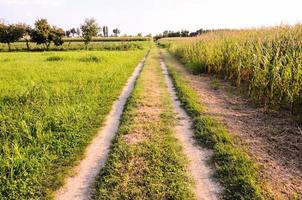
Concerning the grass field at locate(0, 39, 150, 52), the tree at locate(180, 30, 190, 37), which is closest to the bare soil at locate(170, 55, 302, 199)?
the grass field at locate(0, 39, 150, 52)

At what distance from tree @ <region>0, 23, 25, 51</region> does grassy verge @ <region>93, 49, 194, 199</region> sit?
56.2m

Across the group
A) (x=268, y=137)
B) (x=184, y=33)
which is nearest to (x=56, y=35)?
(x=184, y=33)

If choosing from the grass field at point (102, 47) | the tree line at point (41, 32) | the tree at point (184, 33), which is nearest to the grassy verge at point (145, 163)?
the grass field at point (102, 47)

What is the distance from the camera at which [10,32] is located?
2250 inches

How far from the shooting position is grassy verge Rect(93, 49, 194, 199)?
4.08 m

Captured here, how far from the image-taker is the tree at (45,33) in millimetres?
55419

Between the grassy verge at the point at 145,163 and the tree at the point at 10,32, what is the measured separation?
5625cm

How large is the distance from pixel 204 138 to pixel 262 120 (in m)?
1.84

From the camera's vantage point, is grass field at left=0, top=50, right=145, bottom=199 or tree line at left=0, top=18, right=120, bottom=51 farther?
tree line at left=0, top=18, right=120, bottom=51

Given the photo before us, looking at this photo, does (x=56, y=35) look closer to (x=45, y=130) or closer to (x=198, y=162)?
(x=45, y=130)

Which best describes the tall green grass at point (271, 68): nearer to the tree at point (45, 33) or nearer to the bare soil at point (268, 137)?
the bare soil at point (268, 137)

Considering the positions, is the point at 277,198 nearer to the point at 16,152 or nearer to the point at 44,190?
the point at 44,190

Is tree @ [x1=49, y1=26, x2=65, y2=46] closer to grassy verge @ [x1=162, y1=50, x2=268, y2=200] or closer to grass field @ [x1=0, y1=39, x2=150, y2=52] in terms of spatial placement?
grass field @ [x1=0, y1=39, x2=150, y2=52]

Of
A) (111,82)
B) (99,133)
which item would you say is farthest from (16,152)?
(111,82)
